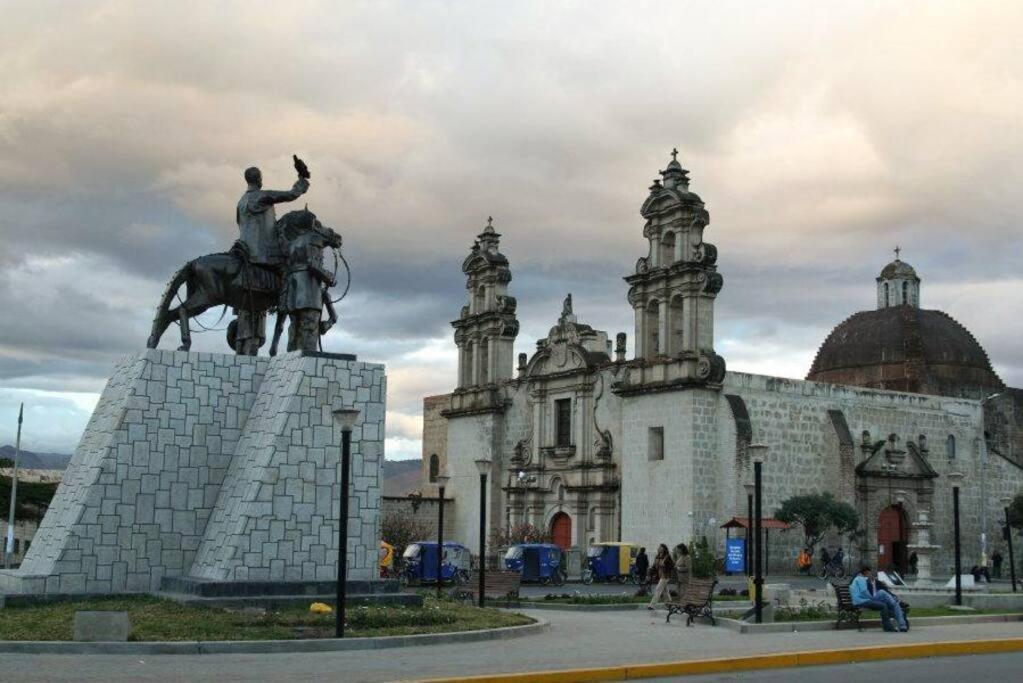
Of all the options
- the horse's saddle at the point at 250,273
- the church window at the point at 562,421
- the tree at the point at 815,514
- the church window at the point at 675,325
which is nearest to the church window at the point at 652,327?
the church window at the point at 675,325

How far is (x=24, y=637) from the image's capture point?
15367mm

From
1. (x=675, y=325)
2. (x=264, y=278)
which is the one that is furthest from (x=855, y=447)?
(x=264, y=278)

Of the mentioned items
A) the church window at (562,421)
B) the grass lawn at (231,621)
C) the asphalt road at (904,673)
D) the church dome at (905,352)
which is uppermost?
the church dome at (905,352)

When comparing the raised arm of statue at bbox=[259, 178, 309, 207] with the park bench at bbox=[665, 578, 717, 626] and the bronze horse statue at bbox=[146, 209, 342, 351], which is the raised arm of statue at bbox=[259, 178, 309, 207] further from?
the park bench at bbox=[665, 578, 717, 626]

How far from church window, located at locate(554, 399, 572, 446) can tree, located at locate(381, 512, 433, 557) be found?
7.01 metres

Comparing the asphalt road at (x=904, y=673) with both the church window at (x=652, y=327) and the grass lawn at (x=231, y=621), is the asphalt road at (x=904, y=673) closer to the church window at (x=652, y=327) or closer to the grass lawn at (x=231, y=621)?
the grass lawn at (x=231, y=621)

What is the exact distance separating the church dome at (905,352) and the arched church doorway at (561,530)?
15216mm

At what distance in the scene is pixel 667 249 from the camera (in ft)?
149

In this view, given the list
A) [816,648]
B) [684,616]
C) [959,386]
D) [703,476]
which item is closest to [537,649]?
[816,648]

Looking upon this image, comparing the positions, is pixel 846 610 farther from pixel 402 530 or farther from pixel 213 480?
pixel 402 530

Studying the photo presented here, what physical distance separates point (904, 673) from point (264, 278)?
1292 cm

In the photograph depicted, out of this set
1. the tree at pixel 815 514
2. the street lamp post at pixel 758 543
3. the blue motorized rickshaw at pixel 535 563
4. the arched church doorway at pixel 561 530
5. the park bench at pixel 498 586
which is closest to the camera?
the street lamp post at pixel 758 543

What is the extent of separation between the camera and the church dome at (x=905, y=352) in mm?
55156

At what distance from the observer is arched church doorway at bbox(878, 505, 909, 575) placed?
150 ft
